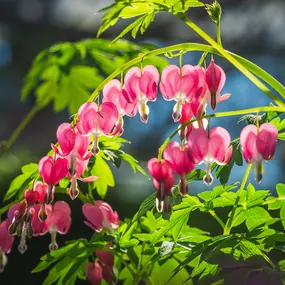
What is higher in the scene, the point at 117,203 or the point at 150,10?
the point at 150,10

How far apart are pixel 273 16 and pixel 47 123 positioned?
4041mm

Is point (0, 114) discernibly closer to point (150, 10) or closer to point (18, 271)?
point (18, 271)

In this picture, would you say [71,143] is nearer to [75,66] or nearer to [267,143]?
[267,143]

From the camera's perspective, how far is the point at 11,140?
5.45ft

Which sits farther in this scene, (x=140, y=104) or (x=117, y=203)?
(x=117, y=203)

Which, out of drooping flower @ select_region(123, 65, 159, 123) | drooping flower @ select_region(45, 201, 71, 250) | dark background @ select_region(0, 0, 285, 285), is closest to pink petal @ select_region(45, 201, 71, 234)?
drooping flower @ select_region(45, 201, 71, 250)

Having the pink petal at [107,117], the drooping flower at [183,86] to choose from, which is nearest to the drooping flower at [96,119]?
the pink petal at [107,117]

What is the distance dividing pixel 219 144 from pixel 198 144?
46 mm

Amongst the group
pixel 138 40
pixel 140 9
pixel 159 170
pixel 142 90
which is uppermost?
pixel 140 9

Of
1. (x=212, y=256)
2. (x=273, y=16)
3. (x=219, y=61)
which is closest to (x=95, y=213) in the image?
(x=212, y=256)

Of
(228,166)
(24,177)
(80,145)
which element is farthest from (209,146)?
(24,177)

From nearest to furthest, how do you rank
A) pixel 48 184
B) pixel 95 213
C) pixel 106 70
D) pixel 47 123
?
1. pixel 48 184
2. pixel 95 213
3. pixel 106 70
4. pixel 47 123

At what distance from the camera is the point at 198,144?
1.13 m

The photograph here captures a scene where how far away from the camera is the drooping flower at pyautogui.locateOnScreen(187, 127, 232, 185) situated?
1.12 m
